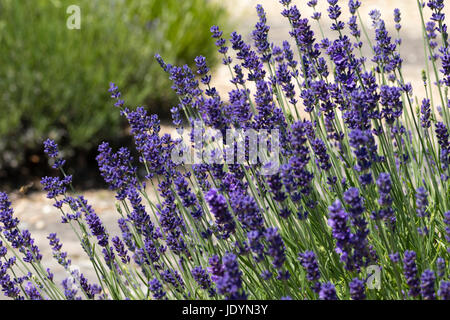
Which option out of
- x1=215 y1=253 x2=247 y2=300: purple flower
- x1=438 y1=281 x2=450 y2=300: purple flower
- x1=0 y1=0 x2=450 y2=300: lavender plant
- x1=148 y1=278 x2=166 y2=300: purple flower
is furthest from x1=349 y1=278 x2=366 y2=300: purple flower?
x1=148 y1=278 x2=166 y2=300: purple flower

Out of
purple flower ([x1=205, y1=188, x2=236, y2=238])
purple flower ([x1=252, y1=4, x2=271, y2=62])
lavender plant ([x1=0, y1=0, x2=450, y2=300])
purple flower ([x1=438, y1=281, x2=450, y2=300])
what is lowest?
purple flower ([x1=438, y1=281, x2=450, y2=300])

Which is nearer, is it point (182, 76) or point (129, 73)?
point (182, 76)

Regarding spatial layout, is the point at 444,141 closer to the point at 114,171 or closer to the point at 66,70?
the point at 114,171

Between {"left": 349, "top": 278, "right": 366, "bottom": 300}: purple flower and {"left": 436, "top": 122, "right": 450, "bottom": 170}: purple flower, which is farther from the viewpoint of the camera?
{"left": 436, "top": 122, "right": 450, "bottom": 170}: purple flower

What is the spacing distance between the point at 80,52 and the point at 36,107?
0.72 metres

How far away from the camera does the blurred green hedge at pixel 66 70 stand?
5.54 m

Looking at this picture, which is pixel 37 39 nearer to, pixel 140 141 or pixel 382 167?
pixel 140 141

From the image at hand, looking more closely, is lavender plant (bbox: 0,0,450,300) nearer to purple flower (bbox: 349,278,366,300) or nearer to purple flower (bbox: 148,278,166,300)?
purple flower (bbox: 148,278,166,300)

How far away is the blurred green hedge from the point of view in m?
5.54

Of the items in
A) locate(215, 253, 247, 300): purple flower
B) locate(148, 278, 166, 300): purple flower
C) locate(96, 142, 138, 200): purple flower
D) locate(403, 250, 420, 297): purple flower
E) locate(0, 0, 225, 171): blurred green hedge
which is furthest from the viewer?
locate(0, 0, 225, 171): blurred green hedge

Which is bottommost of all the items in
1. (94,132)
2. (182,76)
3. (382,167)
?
(382,167)

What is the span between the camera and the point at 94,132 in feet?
19.6
